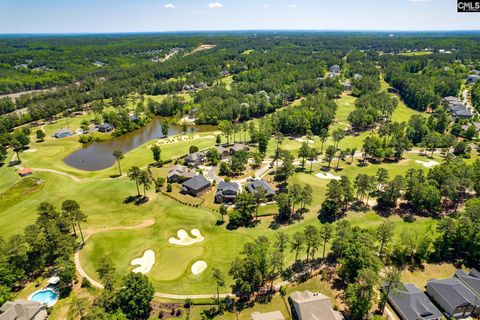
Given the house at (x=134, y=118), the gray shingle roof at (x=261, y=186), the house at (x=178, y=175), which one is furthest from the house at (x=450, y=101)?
the house at (x=134, y=118)

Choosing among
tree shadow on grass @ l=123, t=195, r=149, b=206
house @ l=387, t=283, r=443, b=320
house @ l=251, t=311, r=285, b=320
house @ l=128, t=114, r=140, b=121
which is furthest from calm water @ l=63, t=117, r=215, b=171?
house @ l=387, t=283, r=443, b=320

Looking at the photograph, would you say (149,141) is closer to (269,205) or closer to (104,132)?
(104,132)

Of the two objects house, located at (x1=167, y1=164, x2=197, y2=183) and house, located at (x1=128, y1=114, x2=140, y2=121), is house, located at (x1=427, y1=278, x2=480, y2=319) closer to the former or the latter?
house, located at (x1=167, y1=164, x2=197, y2=183)

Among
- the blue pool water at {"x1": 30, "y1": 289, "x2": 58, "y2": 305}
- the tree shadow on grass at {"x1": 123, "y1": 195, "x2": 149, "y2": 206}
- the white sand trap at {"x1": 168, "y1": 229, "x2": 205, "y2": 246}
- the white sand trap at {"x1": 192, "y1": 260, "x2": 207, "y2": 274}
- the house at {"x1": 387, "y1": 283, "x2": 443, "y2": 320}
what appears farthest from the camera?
the tree shadow on grass at {"x1": 123, "y1": 195, "x2": 149, "y2": 206}

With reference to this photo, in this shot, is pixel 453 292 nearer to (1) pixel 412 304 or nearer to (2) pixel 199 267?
(1) pixel 412 304

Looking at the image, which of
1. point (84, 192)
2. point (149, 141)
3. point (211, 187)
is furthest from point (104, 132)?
point (211, 187)

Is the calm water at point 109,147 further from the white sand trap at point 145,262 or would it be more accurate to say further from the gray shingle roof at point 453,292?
the gray shingle roof at point 453,292
